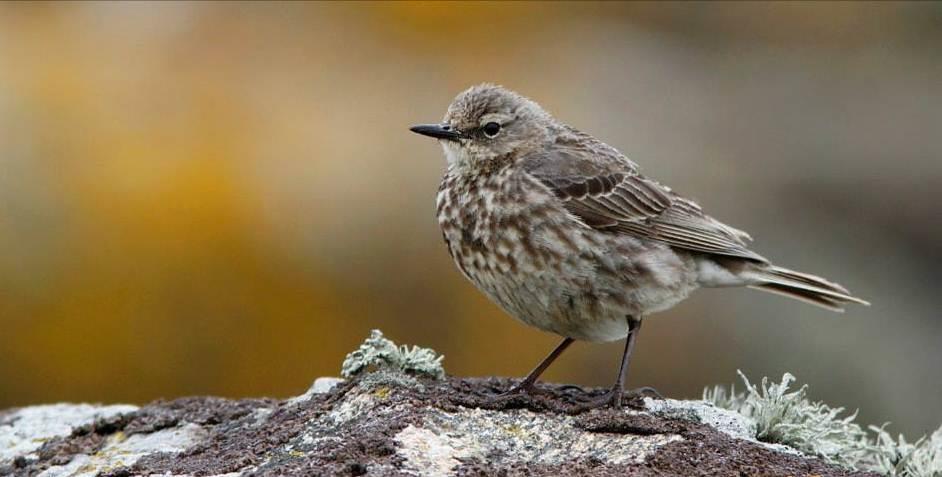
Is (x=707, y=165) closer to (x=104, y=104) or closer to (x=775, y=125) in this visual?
(x=775, y=125)

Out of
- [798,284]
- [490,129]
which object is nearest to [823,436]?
[798,284]

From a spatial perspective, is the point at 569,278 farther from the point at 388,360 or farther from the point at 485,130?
the point at 485,130

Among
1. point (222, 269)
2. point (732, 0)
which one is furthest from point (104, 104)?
point (732, 0)

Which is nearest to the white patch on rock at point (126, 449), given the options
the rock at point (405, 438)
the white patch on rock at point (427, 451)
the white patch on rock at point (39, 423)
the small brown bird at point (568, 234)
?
the rock at point (405, 438)

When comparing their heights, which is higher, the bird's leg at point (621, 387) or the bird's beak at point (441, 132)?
the bird's beak at point (441, 132)

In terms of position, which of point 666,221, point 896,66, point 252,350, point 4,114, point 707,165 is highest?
point 896,66

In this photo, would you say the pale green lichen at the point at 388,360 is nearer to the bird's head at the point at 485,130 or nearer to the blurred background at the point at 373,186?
the bird's head at the point at 485,130
